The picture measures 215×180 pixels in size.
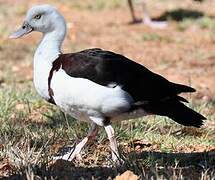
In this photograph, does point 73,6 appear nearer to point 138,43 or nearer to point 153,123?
point 138,43

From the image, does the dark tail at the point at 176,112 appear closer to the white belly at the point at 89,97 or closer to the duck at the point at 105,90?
the duck at the point at 105,90

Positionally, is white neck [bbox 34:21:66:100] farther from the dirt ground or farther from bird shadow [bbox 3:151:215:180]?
the dirt ground

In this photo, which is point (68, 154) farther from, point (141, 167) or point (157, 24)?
point (157, 24)

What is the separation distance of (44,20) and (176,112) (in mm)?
1113

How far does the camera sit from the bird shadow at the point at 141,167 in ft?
13.0

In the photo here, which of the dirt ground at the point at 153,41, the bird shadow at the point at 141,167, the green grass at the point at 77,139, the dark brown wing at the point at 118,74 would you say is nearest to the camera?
the bird shadow at the point at 141,167

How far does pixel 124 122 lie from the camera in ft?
18.7

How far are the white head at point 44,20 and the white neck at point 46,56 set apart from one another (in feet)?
0.05

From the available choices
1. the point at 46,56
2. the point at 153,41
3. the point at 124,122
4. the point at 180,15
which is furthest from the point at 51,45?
the point at 180,15

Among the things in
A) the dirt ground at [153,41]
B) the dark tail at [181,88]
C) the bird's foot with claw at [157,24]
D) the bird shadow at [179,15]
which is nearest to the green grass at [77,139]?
the dark tail at [181,88]

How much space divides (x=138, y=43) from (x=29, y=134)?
6.99 meters

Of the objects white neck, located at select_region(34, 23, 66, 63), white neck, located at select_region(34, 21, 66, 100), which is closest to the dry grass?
white neck, located at select_region(34, 21, 66, 100)

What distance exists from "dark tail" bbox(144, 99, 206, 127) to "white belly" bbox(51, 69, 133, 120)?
0.20m

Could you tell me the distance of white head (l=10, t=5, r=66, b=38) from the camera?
15.3ft
